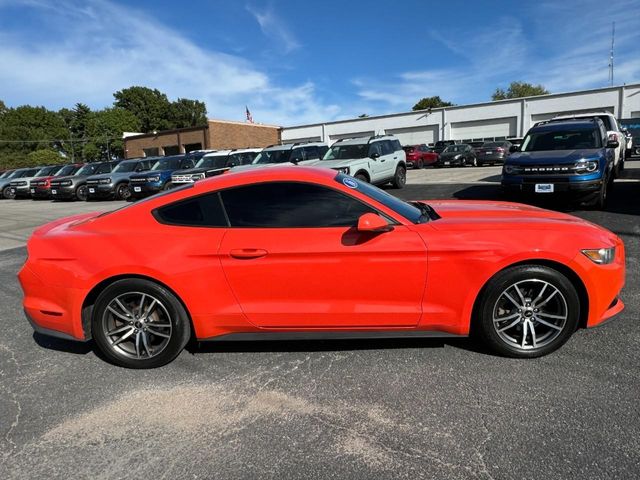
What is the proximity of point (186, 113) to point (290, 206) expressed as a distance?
332 ft

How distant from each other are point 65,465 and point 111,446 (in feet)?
0.78

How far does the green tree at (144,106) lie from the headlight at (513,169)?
92.3 meters

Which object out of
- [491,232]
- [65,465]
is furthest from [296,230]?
[65,465]

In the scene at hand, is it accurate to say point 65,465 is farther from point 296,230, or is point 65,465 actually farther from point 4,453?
point 296,230

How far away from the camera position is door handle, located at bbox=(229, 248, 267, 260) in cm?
319

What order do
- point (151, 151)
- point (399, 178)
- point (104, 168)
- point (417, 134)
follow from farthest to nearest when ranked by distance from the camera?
point (151, 151) → point (417, 134) → point (104, 168) → point (399, 178)

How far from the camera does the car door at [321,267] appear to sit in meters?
3.13

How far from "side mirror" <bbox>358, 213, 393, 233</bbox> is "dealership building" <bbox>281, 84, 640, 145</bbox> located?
42.0 meters

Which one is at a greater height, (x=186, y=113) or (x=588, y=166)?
(x=186, y=113)

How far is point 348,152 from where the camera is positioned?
46.9ft

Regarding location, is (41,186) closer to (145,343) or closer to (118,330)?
(118,330)

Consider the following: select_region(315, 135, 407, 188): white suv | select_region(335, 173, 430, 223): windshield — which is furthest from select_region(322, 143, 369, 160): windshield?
select_region(335, 173, 430, 223): windshield

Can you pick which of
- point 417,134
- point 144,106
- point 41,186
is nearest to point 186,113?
point 144,106

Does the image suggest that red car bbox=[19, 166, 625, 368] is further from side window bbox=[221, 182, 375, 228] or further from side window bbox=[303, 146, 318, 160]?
side window bbox=[303, 146, 318, 160]
